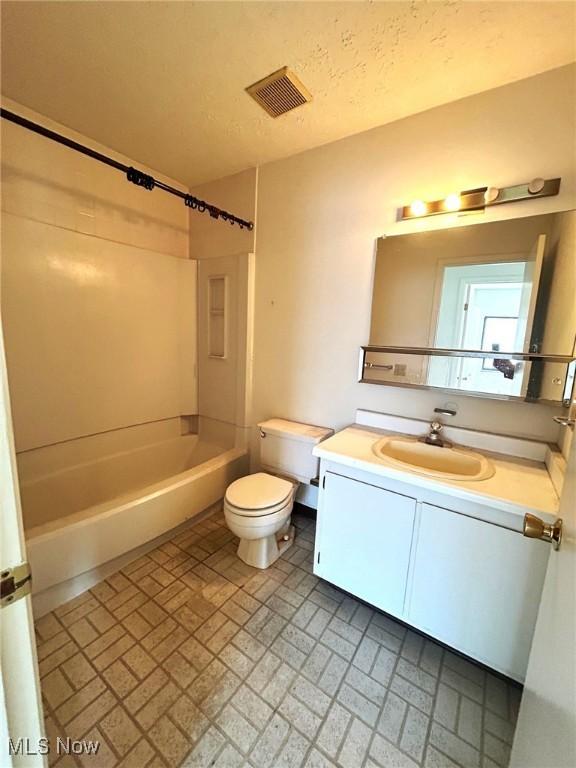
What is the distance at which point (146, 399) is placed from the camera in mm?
2459

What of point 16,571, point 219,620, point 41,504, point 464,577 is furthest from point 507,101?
point 41,504

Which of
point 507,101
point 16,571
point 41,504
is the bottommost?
point 41,504

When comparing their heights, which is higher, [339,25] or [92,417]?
[339,25]

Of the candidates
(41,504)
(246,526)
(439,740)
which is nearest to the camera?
(439,740)

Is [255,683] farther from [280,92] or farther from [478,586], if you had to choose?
[280,92]

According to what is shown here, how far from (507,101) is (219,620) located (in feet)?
8.93

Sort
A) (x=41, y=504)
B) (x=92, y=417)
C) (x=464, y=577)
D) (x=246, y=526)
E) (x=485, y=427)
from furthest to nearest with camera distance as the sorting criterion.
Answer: (x=92, y=417)
(x=41, y=504)
(x=246, y=526)
(x=485, y=427)
(x=464, y=577)

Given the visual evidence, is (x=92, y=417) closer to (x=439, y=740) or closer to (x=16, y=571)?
(x=16, y=571)

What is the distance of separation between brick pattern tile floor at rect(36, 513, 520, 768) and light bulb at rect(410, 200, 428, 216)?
205 centimetres

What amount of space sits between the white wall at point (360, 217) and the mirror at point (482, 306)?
0.09m

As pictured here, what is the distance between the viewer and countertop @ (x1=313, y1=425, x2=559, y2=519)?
107 cm

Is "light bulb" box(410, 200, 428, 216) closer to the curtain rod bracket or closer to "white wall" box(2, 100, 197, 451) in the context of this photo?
the curtain rod bracket

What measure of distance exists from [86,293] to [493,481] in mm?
2472

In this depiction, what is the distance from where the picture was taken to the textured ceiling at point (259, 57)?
1105mm
